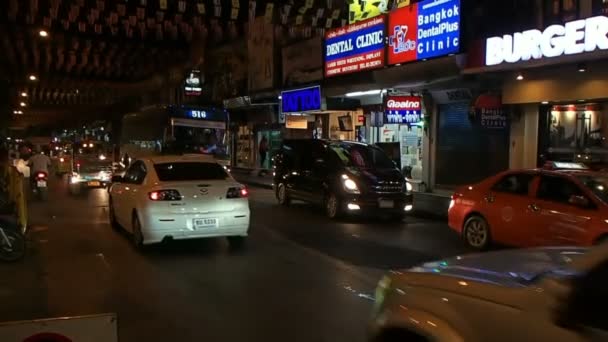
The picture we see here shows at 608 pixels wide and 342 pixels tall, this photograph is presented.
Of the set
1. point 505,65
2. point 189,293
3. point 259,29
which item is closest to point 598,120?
point 505,65

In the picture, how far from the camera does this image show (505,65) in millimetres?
15039

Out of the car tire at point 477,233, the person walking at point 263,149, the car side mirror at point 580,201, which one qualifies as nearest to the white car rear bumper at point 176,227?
the car tire at point 477,233

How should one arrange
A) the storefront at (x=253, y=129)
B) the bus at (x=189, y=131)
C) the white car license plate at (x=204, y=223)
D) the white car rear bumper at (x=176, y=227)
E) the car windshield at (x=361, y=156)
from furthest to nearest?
the storefront at (x=253, y=129) → the bus at (x=189, y=131) → the car windshield at (x=361, y=156) → the white car license plate at (x=204, y=223) → the white car rear bumper at (x=176, y=227)

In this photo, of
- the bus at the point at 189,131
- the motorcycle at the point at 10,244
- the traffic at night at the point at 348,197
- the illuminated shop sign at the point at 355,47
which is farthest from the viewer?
the bus at the point at 189,131

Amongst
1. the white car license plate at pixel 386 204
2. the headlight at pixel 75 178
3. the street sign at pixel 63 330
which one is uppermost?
the street sign at pixel 63 330

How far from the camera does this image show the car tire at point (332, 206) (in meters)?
14.5

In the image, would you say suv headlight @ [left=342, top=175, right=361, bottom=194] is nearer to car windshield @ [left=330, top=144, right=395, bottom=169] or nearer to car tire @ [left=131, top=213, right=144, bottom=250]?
car windshield @ [left=330, top=144, right=395, bottom=169]

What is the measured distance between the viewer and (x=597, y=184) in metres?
9.23

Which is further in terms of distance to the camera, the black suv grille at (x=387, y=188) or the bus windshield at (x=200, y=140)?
the bus windshield at (x=200, y=140)

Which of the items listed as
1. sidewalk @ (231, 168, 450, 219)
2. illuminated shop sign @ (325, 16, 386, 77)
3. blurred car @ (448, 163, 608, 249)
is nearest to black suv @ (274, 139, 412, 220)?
sidewalk @ (231, 168, 450, 219)

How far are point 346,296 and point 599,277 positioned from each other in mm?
4981

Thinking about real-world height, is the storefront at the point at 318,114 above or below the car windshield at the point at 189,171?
above

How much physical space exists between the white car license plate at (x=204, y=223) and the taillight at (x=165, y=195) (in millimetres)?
468

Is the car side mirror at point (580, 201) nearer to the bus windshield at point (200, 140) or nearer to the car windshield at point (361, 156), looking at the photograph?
the car windshield at point (361, 156)
